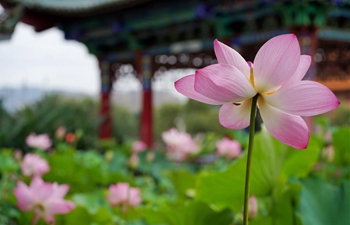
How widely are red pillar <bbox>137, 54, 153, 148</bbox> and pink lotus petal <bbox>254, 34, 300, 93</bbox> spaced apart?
5773 mm

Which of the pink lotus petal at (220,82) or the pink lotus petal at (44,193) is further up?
the pink lotus petal at (220,82)

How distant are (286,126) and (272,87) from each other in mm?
42

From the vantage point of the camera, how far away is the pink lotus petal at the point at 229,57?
46 centimetres

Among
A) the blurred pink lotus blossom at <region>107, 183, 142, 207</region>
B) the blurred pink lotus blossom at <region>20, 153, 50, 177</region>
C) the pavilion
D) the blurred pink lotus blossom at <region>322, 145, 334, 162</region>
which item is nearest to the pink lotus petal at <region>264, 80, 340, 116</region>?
the blurred pink lotus blossom at <region>107, 183, 142, 207</region>

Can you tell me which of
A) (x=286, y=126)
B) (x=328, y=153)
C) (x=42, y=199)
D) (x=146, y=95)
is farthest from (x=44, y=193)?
(x=146, y=95)

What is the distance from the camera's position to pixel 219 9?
4.76 m

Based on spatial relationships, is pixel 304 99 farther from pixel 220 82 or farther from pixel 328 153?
pixel 328 153

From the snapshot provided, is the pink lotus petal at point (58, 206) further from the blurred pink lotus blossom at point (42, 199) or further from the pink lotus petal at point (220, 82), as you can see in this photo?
the pink lotus petal at point (220, 82)

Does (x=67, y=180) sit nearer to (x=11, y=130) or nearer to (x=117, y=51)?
(x=11, y=130)

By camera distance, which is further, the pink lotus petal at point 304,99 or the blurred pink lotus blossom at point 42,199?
the blurred pink lotus blossom at point 42,199

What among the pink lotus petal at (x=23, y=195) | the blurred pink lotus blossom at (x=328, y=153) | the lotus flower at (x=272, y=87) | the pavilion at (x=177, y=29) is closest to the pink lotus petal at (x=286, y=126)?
the lotus flower at (x=272, y=87)

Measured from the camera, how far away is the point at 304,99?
0.44m

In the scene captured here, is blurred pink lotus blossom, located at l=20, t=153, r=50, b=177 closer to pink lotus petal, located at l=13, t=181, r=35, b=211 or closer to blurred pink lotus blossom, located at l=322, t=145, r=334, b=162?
pink lotus petal, located at l=13, t=181, r=35, b=211

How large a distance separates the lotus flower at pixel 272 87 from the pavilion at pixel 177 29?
372 cm
